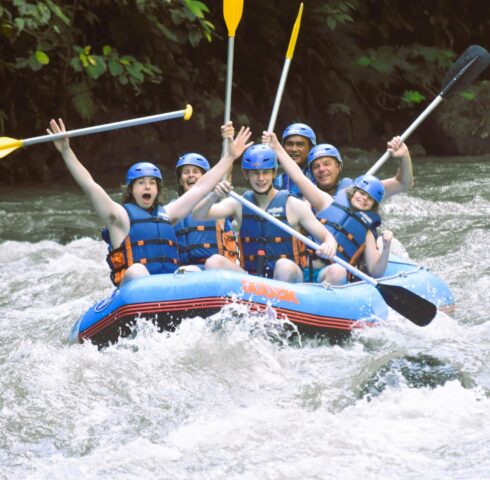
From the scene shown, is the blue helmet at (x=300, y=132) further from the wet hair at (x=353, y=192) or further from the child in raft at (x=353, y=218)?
the wet hair at (x=353, y=192)

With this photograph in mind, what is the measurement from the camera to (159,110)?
44.1 ft

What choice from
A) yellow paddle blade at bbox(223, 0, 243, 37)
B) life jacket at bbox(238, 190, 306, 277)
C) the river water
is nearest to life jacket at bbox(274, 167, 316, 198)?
life jacket at bbox(238, 190, 306, 277)

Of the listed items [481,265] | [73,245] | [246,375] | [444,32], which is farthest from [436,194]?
[246,375]

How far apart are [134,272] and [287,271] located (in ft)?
3.13

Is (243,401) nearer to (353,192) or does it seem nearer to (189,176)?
(353,192)

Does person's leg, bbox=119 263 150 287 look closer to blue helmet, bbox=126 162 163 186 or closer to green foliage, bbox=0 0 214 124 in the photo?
blue helmet, bbox=126 162 163 186

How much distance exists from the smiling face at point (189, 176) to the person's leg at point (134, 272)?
1.08 metres

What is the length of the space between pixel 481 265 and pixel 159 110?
→ 19.5 feet

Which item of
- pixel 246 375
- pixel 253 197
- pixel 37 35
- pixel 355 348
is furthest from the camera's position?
pixel 37 35

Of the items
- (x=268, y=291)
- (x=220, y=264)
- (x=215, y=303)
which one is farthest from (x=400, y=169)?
(x=215, y=303)

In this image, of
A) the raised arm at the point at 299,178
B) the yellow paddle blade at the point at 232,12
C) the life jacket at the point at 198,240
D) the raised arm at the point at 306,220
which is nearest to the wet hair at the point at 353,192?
the raised arm at the point at 299,178

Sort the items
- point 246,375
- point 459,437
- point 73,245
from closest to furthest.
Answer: point 459,437 < point 246,375 < point 73,245

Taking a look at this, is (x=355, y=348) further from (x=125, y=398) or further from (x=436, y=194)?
(x=436, y=194)

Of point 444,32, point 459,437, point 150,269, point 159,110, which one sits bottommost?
point 459,437
